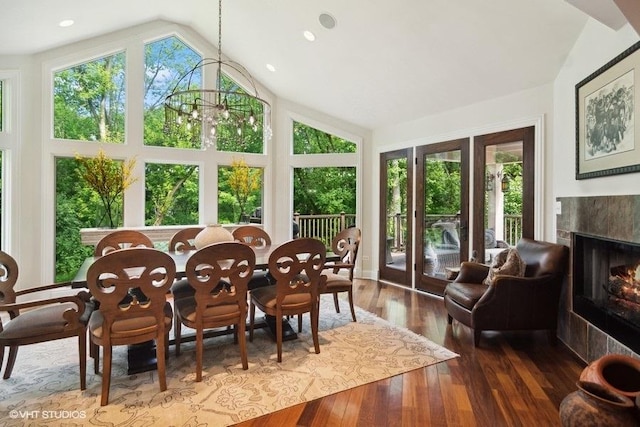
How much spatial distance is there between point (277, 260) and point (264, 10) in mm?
3065

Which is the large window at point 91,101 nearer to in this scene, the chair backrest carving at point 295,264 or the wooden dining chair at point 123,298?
the wooden dining chair at point 123,298

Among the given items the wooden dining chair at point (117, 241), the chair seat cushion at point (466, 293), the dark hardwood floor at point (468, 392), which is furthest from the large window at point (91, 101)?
the chair seat cushion at point (466, 293)

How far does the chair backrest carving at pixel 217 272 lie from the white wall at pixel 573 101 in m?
2.72

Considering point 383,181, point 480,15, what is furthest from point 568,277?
point 383,181

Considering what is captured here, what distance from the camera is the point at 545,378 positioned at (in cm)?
252

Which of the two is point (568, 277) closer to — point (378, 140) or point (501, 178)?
point (501, 178)

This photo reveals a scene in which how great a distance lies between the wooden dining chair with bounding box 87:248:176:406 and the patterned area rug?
0.61 ft

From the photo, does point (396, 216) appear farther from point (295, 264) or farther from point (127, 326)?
point (127, 326)

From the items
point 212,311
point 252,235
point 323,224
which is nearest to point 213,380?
point 212,311

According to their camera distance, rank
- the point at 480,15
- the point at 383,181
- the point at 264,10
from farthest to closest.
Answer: the point at 383,181 → the point at 264,10 → the point at 480,15

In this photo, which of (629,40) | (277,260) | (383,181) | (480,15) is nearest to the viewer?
(629,40)

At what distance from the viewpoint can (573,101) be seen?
3.05 meters

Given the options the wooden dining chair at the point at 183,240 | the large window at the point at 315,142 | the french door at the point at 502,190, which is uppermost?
the large window at the point at 315,142

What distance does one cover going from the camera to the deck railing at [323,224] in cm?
641
